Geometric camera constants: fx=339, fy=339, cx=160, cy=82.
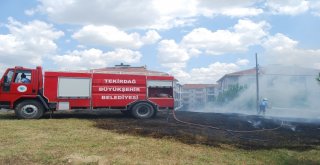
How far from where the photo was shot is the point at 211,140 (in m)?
10.7

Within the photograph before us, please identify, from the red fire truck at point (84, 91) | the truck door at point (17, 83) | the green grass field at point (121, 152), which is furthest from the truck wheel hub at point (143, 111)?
the green grass field at point (121, 152)

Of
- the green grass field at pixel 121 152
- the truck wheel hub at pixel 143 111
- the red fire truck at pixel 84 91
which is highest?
the red fire truck at pixel 84 91

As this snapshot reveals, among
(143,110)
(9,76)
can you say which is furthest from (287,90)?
(9,76)

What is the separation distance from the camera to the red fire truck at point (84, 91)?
16031mm

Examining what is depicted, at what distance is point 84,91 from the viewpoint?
17.2 metres

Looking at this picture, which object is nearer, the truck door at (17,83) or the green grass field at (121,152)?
the green grass field at (121,152)

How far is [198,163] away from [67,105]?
1054cm

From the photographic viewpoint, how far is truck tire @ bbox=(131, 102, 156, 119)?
58.3 feet

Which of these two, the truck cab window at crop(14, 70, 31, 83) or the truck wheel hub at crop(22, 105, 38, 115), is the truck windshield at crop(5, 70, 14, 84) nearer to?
the truck cab window at crop(14, 70, 31, 83)

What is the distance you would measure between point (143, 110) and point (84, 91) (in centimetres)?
325

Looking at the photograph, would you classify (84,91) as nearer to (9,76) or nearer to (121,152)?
(9,76)

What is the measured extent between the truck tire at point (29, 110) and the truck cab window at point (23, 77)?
102 centimetres

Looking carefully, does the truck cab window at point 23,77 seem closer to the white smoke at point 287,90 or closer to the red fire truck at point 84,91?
the red fire truck at point 84,91

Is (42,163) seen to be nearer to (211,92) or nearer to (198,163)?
(198,163)
